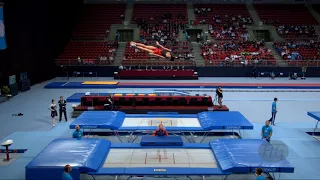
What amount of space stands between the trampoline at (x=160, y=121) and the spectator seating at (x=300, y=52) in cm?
1922

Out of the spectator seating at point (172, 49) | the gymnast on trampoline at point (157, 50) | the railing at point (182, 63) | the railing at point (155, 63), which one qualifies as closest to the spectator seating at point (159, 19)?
the spectator seating at point (172, 49)

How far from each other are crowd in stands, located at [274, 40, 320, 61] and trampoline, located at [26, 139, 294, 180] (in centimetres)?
2274

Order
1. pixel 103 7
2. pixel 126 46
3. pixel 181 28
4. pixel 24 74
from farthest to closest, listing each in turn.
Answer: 1. pixel 103 7
2. pixel 181 28
3. pixel 126 46
4. pixel 24 74

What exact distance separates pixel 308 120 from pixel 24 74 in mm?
18314

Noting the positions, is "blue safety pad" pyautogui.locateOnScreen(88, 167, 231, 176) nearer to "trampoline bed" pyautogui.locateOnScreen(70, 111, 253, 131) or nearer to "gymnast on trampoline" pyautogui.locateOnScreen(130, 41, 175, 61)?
"trampoline bed" pyautogui.locateOnScreen(70, 111, 253, 131)

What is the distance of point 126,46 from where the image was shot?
32031 mm

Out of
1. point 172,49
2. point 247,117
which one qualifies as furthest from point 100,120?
point 172,49

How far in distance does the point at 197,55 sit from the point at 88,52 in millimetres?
11164

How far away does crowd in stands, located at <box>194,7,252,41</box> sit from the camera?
33375mm

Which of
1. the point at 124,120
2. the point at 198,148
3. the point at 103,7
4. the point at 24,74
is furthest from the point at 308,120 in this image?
the point at 103,7

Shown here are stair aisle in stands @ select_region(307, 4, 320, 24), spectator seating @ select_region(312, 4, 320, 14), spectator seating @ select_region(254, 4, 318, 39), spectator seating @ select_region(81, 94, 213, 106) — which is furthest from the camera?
spectator seating @ select_region(312, 4, 320, 14)

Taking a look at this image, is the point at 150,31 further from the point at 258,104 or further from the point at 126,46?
the point at 258,104

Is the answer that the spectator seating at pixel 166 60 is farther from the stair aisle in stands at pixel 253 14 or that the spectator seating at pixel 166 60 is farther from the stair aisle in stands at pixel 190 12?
the stair aisle in stands at pixel 253 14

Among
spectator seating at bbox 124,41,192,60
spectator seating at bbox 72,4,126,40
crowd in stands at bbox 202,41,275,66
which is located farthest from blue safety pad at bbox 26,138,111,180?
spectator seating at bbox 72,4,126,40
